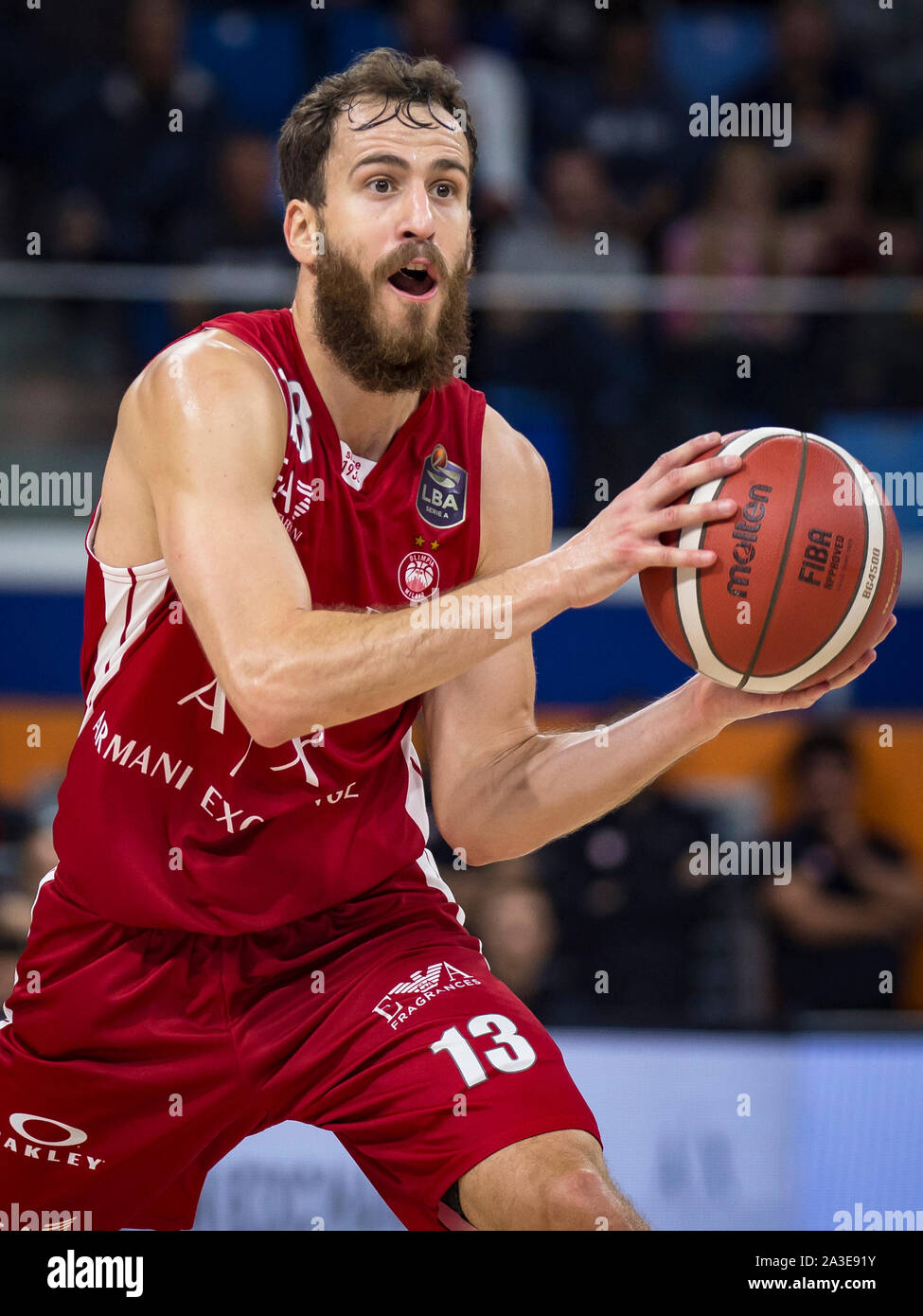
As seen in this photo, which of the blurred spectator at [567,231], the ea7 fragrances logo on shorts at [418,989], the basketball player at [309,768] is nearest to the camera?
the basketball player at [309,768]

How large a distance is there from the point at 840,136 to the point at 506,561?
5477 mm

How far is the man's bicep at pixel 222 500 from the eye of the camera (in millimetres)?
2732

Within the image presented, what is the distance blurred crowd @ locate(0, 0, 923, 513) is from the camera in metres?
6.80

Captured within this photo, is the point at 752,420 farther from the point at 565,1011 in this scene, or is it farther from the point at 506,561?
the point at 506,561

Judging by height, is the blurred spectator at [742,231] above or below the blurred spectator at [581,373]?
above

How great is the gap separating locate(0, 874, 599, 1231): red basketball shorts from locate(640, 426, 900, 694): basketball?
31.3 inches

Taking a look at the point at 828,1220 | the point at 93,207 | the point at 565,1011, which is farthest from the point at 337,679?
the point at 93,207

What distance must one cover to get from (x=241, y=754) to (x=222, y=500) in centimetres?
53

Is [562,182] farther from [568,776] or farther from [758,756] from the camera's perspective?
[568,776]

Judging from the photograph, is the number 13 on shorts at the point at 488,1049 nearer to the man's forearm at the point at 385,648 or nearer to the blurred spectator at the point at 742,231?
the man's forearm at the point at 385,648

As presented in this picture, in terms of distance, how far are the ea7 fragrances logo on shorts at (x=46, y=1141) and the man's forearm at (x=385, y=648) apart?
39.0 inches

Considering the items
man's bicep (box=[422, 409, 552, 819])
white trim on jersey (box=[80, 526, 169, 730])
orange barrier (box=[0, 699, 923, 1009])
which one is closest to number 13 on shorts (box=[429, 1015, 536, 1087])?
man's bicep (box=[422, 409, 552, 819])

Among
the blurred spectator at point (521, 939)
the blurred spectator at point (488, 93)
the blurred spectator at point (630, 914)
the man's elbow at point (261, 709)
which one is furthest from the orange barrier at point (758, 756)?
the man's elbow at point (261, 709)

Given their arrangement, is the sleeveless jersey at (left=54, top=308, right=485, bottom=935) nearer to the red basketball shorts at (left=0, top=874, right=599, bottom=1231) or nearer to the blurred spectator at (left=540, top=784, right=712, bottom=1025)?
the red basketball shorts at (left=0, top=874, right=599, bottom=1231)
